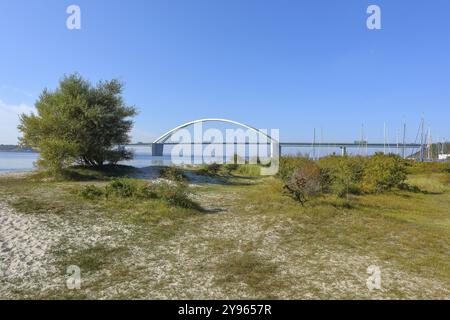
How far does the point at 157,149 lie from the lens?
220 ft

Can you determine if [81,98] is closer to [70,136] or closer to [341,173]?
[70,136]

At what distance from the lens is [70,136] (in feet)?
71.3

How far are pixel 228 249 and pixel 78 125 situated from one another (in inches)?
690

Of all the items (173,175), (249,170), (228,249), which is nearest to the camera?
(228,249)

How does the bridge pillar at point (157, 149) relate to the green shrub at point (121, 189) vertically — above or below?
above

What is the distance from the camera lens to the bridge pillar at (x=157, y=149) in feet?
218

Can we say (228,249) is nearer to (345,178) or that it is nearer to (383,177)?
(345,178)

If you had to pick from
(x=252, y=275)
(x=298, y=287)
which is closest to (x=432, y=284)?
(x=298, y=287)

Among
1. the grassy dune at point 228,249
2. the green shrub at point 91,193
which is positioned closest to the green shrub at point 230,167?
the grassy dune at point 228,249

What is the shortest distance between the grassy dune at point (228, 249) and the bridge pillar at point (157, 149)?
5257 centimetres

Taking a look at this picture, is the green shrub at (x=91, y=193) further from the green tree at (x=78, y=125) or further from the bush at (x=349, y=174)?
the bush at (x=349, y=174)

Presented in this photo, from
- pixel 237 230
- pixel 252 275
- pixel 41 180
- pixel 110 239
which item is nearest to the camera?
pixel 252 275

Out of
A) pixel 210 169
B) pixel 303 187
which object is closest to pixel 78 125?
pixel 210 169

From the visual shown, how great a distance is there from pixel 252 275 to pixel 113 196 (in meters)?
8.66
